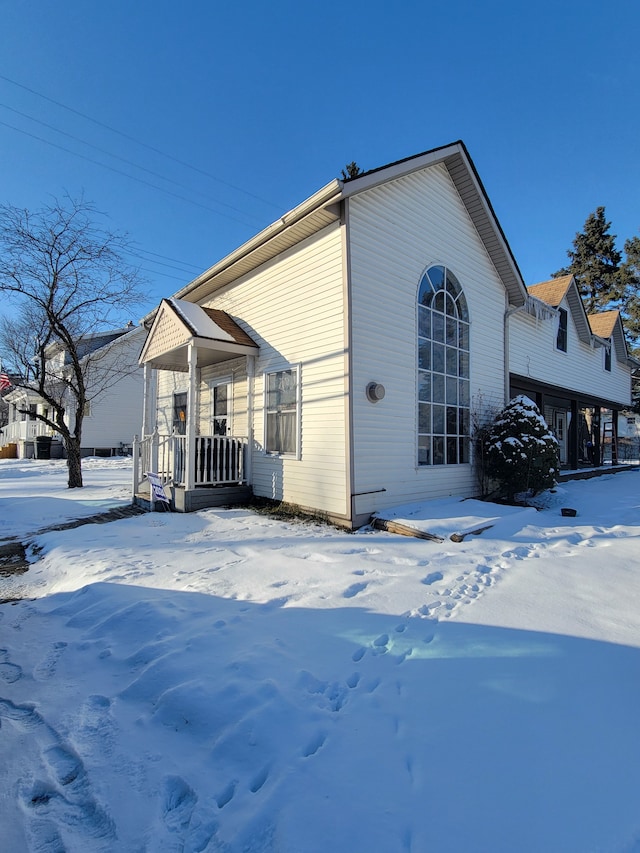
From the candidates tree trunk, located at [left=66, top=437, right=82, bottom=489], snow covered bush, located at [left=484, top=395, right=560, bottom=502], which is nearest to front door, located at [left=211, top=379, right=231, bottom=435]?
tree trunk, located at [left=66, top=437, right=82, bottom=489]

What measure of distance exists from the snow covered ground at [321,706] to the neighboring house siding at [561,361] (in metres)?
8.68

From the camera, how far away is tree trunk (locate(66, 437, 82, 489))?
12109 mm

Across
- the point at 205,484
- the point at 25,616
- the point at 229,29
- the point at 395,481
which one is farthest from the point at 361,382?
the point at 229,29

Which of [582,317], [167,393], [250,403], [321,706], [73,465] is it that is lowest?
[321,706]

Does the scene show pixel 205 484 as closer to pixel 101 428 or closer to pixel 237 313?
pixel 237 313

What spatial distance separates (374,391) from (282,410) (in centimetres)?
197

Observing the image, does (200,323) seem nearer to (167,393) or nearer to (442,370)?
(167,393)

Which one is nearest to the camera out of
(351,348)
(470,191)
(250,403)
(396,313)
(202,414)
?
(351,348)

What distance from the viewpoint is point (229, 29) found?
954cm

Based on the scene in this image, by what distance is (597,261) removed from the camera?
3175cm

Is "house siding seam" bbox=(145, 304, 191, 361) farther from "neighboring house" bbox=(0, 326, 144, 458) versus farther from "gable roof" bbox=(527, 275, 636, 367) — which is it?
"neighboring house" bbox=(0, 326, 144, 458)

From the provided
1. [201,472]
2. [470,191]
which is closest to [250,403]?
[201,472]

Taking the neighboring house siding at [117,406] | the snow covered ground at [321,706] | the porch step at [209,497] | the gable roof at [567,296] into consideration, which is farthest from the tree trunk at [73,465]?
the gable roof at [567,296]

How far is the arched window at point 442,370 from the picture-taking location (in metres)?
8.29
